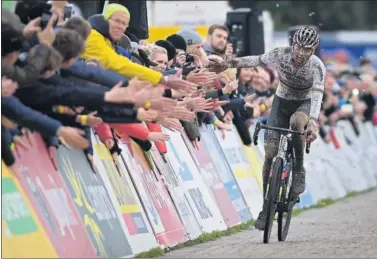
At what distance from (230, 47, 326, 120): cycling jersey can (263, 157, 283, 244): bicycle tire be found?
0.73m

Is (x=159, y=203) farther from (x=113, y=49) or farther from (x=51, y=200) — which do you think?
(x=51, y=200)

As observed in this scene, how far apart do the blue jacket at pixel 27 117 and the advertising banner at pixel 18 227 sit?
422 millimetres

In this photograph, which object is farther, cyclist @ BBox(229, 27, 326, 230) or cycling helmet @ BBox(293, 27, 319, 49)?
cyclist @ BBox(229, 27, 326, 230)

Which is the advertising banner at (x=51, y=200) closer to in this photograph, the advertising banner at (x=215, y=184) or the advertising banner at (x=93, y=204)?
the advertising banner at (x=93, y=204)

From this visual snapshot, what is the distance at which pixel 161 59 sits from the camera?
1570 centimetres

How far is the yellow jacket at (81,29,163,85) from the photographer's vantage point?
1314 centimetres

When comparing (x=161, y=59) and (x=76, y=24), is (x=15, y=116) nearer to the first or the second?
(x=76, y=24)

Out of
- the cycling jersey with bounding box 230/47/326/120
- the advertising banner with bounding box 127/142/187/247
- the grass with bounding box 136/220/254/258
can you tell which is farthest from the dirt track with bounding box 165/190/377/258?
the cycling jersey with bounding box 230/47/326/120

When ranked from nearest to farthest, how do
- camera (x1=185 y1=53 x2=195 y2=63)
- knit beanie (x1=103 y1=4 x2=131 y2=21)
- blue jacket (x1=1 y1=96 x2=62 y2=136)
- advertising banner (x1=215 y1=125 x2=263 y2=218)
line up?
1. blue jacket (x1=1 y1=96 x2=62 y2=136)
2. knit beanie (x1=103 y1=4 x2=131 y2=21)
3. camera (x1=185 y1=53 x2=195 y2=63)
4. advertising banner (x1=215 y1=125 x2=263 y2=218)

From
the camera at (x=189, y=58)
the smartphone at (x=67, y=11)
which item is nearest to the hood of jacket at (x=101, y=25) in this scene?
the smartphone at (x=67, y=11)

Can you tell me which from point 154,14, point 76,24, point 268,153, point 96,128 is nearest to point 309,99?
point 268,153

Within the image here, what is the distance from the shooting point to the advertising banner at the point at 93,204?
1218cm

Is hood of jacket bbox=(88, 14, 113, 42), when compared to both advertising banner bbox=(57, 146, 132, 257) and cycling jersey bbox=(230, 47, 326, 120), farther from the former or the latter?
cycling jersey bbox=(230, 47, 326, 120)

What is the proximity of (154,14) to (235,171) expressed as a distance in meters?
15.5
